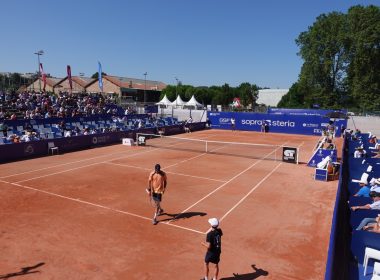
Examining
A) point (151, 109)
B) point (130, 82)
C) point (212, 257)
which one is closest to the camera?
point (212, 257)

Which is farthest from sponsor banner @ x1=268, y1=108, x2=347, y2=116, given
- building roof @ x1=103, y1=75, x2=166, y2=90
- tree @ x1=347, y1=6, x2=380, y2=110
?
building roof @ x1=103, y1=75, x2=166, y2=90

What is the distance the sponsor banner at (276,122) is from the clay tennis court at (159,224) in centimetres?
2364

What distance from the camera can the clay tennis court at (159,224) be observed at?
8.98 metres

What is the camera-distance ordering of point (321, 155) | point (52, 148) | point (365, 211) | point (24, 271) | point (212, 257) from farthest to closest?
point (52, 148) → point (321, 155) → point (365, 211) → point (24, 271) → point (212, 257)

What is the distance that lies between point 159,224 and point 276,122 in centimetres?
3618

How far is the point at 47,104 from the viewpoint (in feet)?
128

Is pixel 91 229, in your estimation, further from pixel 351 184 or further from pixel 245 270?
pixel 351 184

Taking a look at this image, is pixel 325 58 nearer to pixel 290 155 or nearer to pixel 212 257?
pixel 290 155

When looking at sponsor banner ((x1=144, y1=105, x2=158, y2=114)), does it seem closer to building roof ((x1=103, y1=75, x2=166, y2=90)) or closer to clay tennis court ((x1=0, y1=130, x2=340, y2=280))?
clay tennis court ((x1=0, y1=130, x2=340, y2=280))

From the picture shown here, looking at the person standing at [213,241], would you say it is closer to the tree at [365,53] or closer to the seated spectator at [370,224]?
→ the seated spectator at [370,224]

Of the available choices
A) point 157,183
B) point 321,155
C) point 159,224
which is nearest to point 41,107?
point 321,155

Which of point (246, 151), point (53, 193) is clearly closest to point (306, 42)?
point (246, 151)

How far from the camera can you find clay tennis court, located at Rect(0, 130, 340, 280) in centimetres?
898

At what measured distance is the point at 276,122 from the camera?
45.2 meters
